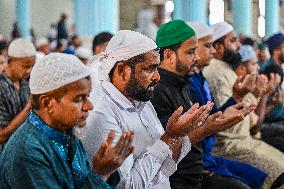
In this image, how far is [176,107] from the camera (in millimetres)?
4590

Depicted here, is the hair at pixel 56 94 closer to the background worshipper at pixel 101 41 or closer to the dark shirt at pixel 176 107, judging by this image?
the dark shirt at pixel 176 107

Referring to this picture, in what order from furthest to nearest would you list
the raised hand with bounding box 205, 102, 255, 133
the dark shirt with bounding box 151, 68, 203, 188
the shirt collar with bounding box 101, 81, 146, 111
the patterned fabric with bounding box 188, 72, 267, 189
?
1. the patterned fabric with bounding box 188, 72, 267, 189
2. the dark shirt with bounding box 151, 68, 203, 188
3. the raised hand with bounding box 205, 102, 255, 133
4. the shirt collar with bounding box 101, 81, 146, 111

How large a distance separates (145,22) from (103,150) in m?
11.3

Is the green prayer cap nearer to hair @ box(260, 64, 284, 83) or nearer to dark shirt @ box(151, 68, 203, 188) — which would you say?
dark shirt @ box(151, 68, 203, 188)

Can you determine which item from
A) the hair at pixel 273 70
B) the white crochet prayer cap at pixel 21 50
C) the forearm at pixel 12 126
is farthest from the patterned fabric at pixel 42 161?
the hair at pixel 273 70

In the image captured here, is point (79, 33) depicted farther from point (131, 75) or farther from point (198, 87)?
point (131, 75)

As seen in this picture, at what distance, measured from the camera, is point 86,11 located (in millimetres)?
12797

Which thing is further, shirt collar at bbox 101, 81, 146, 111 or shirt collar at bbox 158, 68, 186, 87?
shirt collar at bbox 158, 68, 186, 87

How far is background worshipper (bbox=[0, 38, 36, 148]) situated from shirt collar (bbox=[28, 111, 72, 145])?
2.31m

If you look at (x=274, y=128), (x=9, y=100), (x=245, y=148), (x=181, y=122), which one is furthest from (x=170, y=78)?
(x=274, y=128)

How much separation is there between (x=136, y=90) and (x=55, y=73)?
73 centimetres

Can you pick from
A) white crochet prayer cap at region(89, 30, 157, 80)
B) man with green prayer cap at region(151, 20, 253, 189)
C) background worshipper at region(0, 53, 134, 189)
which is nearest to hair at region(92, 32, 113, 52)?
man with green prayer cap at region(151, 20, 253, 189)

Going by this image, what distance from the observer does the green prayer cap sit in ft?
15.7

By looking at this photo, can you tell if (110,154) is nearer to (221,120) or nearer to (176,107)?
(221,120)
